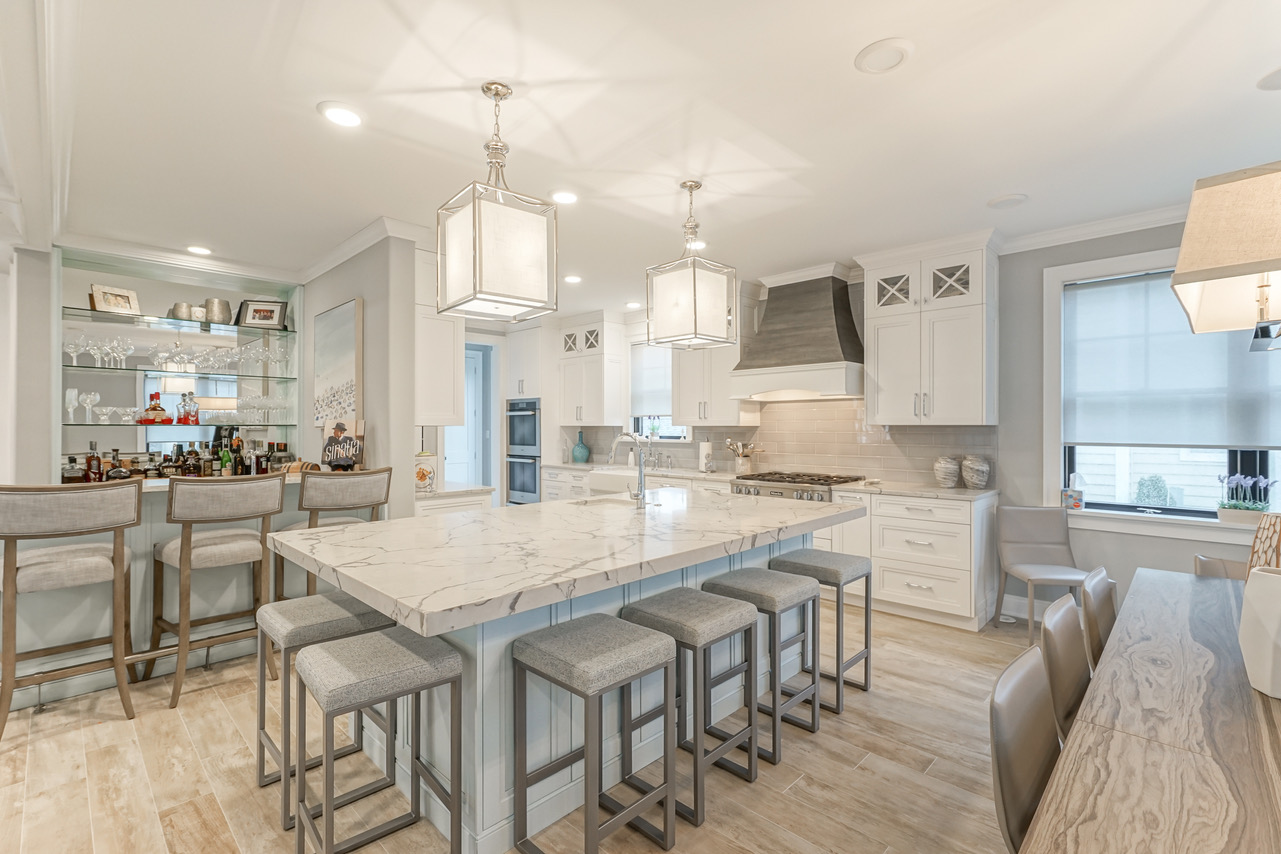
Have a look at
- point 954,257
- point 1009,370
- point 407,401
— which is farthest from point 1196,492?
point 407,401

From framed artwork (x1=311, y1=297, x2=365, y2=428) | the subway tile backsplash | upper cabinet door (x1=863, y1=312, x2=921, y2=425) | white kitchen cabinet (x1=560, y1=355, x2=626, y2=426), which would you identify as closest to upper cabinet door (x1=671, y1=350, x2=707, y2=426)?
the subway tile backsplash

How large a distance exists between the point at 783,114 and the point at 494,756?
255 centimetres

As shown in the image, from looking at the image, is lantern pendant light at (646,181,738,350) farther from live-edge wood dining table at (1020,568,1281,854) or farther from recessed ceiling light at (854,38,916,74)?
live-edge wood dining table at (1020,568,1281,854)

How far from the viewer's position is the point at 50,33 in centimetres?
176

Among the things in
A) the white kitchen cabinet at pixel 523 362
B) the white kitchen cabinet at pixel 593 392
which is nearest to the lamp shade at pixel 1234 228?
the white kitchen cabinet at pixel 593 392

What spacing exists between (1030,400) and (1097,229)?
3.67 ft

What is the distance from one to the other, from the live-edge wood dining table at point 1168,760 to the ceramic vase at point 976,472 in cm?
265

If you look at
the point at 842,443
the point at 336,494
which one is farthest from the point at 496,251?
the point at 842,443

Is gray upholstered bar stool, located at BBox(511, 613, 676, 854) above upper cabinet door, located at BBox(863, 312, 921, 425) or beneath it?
beneath

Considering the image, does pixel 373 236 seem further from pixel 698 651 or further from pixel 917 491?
pixel 917 491

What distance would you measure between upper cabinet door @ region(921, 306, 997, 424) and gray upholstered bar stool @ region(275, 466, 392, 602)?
357 centimetres

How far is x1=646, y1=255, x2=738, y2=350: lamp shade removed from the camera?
2676 mm

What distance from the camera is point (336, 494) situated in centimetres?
314

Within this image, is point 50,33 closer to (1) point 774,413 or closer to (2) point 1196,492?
(1) point 774,413
